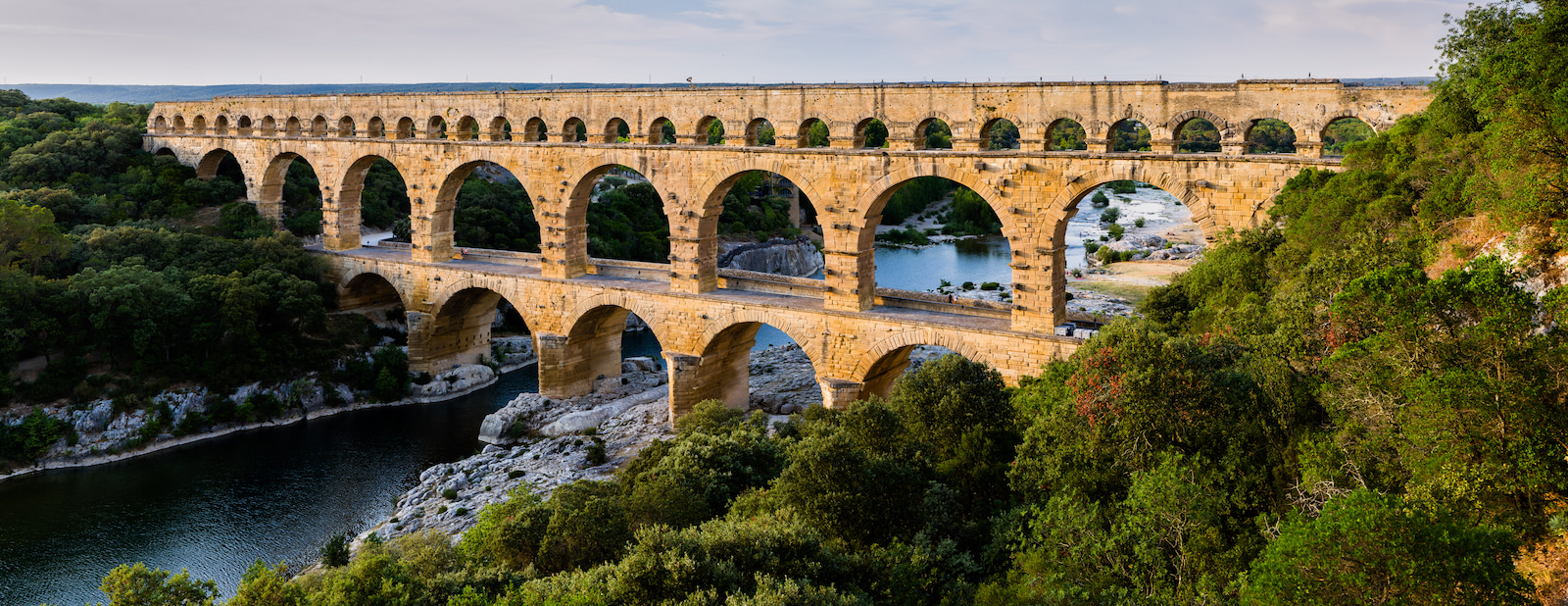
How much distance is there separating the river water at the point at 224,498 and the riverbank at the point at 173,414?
0.33 metres

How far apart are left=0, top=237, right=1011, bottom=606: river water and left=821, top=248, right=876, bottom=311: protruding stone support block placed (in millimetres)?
9354

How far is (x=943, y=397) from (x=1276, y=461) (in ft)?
16.7

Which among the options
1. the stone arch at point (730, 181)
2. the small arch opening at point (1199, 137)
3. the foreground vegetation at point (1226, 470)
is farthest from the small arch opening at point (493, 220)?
the small arch opening at point (1199, 137)

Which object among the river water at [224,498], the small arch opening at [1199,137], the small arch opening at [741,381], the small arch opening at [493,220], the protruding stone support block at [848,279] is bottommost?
the river water at [224,498]

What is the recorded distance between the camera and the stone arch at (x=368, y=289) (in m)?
29.0

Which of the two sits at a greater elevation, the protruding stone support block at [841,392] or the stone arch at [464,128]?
the stone arch at [464,128]

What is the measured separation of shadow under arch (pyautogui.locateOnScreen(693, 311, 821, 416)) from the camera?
22.0 meters

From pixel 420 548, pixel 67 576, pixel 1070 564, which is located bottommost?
pixel 67 576

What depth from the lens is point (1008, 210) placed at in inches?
782

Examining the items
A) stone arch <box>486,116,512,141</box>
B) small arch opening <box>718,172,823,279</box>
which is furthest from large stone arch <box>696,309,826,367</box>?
small arch opening <box>718,172,823,279</box>

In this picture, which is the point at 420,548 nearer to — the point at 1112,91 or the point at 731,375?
the point at 731,375

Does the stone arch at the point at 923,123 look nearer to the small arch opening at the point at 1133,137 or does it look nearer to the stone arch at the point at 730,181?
the stone arch at the point at 730,181

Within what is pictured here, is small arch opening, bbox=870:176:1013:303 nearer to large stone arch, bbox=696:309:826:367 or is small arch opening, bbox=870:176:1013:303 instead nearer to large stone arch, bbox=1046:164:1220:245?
large stone arch, bbox=696:309:826:367

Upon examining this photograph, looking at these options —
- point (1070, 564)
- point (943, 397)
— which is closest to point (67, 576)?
point (943, 397)
